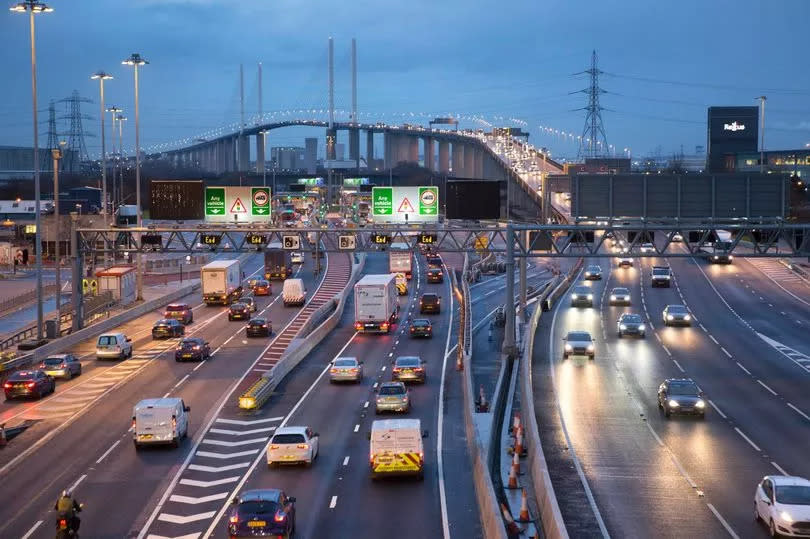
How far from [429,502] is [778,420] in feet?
48.3

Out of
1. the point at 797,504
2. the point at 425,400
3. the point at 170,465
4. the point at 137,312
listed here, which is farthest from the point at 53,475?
the point at 137,312

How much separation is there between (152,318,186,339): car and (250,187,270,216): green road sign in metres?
8.88

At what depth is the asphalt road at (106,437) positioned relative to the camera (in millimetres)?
24203

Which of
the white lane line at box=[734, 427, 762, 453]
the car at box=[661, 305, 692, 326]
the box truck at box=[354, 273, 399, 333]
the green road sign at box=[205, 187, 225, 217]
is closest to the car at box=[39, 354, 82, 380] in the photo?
the green road sign at box=[205, 187, 225, 217]

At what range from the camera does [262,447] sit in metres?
31.3

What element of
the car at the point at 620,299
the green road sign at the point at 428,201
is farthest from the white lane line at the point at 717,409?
the car at the point at 620,299

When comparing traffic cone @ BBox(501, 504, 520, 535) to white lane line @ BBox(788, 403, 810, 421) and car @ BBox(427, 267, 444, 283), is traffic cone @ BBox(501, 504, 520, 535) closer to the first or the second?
white lane line @ BBox(788, 403, 810, 421)

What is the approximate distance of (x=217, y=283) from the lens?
70000 millimetres

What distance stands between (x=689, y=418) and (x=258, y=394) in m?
14.6

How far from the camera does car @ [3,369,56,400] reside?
38688mm

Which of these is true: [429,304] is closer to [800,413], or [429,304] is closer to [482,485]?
[800,413]

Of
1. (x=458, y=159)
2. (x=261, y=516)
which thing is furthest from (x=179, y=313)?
(x=458, y=159)

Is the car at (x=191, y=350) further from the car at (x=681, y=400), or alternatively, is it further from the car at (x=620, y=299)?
the car at (x=620, y=299)

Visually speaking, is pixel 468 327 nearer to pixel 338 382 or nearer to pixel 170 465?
pixel 338 382
